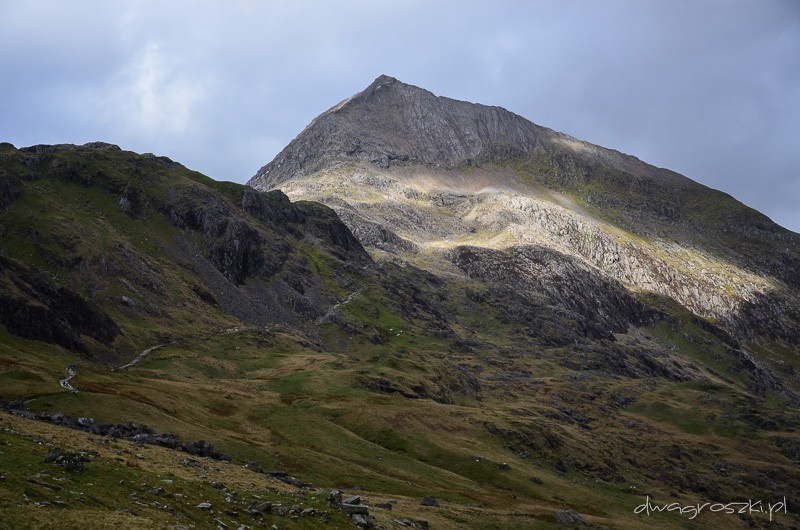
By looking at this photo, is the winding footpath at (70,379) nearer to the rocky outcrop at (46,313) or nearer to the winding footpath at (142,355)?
the rocky outcrop at (46,313)

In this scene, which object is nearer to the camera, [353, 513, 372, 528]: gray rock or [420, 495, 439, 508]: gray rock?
[353, 513, 372, 528]: gray rock

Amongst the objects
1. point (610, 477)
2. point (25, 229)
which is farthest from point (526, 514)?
point (25, 229)

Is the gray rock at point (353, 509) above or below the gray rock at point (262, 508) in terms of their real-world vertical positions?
below

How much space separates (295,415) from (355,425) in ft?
37.9

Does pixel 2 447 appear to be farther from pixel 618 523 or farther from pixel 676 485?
pixel 676 485

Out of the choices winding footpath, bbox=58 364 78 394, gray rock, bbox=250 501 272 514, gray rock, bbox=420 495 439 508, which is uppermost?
winding footpath, bbox=58 364 78 394

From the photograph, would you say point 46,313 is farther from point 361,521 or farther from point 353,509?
point 361,521

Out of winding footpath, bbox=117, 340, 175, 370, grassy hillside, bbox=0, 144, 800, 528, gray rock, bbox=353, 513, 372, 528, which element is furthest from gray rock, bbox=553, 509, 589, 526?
winding footpath, bbox=117, 340, 175, 370

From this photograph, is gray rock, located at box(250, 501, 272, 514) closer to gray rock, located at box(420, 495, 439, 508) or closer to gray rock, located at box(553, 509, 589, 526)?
gray rock, located at box(420, 495, 439, 508)

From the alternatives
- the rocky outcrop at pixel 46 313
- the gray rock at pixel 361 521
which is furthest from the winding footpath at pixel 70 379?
the gray rock at pixel 361 521

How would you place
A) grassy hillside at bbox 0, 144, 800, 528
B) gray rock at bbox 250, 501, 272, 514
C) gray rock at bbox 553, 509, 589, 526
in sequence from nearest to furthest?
gray rock at bbox 250, 501, 272, 514 < grassy hillside at bbox 0, 144, 800, 528 < gray rock at bbox 553, 509, 589, 526

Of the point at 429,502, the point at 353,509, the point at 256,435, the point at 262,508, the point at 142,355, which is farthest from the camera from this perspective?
the point at 142,355

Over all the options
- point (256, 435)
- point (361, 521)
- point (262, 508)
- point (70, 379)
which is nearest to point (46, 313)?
point (70, 379)

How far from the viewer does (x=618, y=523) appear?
93.6m
